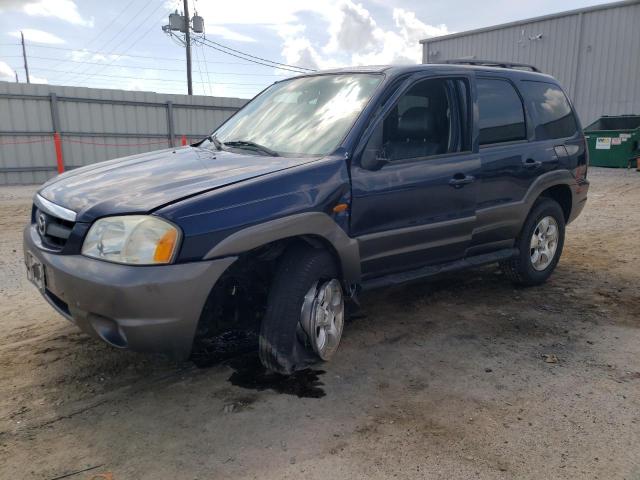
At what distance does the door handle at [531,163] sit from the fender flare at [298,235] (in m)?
1.98

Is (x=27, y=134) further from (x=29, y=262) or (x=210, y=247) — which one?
(x=210, y=247)

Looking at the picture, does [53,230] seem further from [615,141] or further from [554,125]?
[615,141]

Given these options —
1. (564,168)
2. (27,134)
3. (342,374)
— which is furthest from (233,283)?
(27,134)

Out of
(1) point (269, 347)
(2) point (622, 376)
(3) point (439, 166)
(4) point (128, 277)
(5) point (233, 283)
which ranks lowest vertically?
(2) point (622, 376)

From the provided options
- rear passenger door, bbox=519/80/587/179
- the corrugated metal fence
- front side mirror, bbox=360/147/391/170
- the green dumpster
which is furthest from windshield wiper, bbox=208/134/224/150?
the green dumpster

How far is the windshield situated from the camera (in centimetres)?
330

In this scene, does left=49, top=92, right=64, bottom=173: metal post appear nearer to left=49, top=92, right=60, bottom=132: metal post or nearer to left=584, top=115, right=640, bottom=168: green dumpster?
left=49, top=92, right=60, bottom=132: metal post

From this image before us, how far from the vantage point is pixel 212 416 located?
8.81ft

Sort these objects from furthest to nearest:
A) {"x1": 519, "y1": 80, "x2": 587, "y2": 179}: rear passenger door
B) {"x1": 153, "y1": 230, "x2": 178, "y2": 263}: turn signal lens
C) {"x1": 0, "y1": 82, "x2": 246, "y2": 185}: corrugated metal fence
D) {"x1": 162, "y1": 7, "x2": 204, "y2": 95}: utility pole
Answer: {"x1": 162, "y1": 7, "x2": 204, "y2": 95}: utility pole → {"x1": 0, "y1": 82, "x2": 246, "y2": 185}: corrugated metal fence → {"x1": 519, "y1": 80, "x2": 587, "y2": 179}: rear passenger door → {"x1": 153, "y1": 230, "x2": 178, "y2": 263}: turn signal lens

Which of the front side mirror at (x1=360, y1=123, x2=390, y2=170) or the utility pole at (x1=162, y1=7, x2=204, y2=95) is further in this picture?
the utility pole at (x1=162, y1=7, x2=204, y2=95)

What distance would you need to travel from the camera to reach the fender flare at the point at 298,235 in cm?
260

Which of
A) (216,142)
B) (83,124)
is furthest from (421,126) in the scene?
(83,124)

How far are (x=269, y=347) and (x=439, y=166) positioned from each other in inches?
67.8

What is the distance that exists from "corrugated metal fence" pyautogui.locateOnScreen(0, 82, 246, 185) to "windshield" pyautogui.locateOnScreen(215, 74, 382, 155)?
13.1 metres
